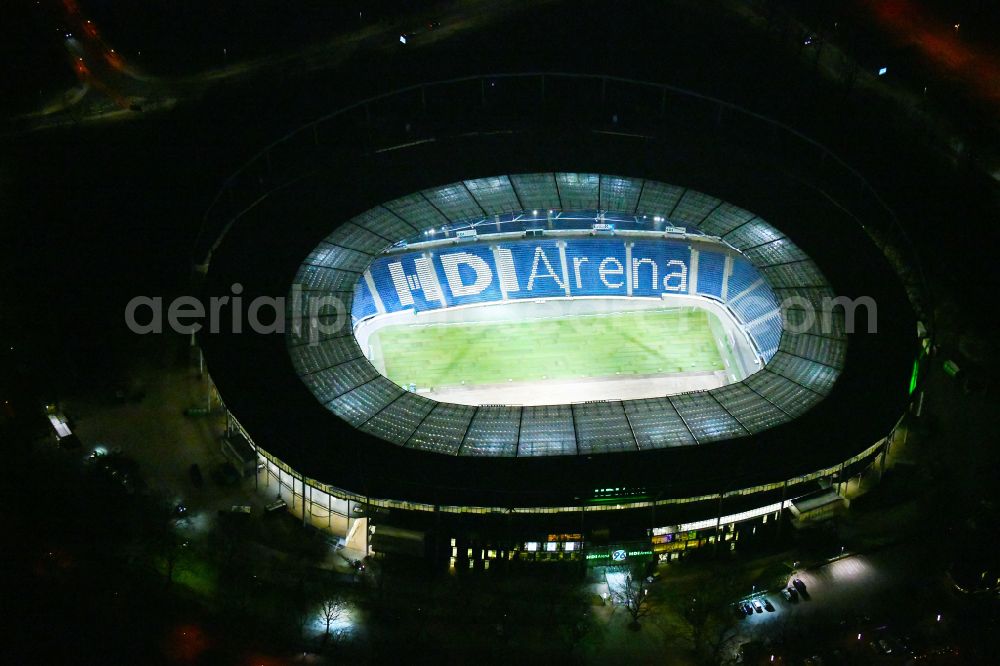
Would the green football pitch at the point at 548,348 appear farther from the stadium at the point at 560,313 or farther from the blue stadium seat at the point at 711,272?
the blue stadium seat at the point at 711,272

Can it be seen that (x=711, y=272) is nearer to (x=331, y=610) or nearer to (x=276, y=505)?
(x=276, y=505)

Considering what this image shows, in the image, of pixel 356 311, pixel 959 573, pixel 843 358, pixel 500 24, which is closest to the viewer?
pixel 959 573

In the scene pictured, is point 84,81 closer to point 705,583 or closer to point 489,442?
point 489,442

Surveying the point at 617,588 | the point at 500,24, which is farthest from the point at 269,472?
the point at 500,24

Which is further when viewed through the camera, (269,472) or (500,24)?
(500,24)

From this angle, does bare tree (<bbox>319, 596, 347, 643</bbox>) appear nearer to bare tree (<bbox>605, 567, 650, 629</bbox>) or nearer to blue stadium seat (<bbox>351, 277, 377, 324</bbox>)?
bare tree (<bbox>605, 567, 650, 629</bbox>)

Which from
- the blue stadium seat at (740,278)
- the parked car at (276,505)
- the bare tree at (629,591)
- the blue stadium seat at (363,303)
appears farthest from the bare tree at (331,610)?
the blue stadium seat at (740,278)

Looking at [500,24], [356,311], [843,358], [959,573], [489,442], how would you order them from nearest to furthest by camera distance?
[959,573] < [489,442] < [843,358] < [356,311] < [500,24]
